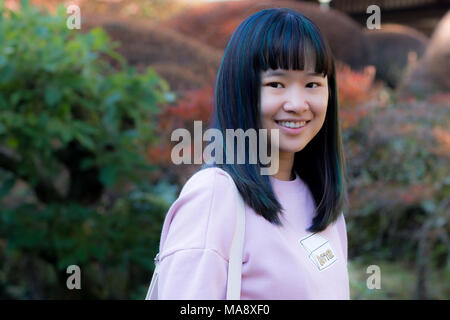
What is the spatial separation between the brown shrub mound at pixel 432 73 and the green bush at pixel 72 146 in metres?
3.75

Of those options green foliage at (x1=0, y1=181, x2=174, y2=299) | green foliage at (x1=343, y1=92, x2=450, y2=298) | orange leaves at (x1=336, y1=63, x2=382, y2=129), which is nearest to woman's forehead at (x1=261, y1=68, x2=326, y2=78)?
green foliage at (x1=0, y1=181, x2=174, y2=299)

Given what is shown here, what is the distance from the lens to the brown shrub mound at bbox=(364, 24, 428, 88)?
26.4 feet

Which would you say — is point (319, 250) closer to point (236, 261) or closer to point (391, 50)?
point (236, 261)

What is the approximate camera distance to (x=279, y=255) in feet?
3.86

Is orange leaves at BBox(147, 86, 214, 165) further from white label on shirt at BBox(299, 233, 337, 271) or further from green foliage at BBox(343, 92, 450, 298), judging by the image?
white label on shirt at BBox(299, 233, 337, 271)

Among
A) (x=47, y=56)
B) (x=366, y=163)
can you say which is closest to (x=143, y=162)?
(x=47, y=56)

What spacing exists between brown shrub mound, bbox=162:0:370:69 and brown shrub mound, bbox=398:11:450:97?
4.97ft

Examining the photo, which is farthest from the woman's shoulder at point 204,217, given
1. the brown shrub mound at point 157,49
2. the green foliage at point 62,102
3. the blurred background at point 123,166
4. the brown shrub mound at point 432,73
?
the brown shrub mound at point 432,73

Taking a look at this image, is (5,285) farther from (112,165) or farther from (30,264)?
(112,165)

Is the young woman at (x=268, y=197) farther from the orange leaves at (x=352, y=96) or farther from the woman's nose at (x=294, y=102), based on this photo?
the orange leaves at (x=352, y=96)

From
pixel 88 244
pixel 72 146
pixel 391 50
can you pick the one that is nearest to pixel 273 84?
pixel 88 244

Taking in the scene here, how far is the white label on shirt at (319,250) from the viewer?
4.13ft

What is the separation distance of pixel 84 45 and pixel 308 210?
85.8 inches

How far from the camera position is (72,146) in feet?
11.6
